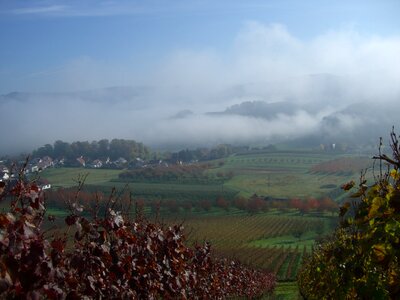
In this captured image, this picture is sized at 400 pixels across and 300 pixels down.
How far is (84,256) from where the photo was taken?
17.1ft

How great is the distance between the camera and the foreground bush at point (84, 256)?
3.15 meters

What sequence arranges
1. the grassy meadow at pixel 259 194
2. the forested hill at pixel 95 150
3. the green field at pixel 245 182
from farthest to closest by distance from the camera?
1. the forested hill at pixel 95 150
2. the green field at pixel 245 182
3. the grassy meadow at pixel 259 194

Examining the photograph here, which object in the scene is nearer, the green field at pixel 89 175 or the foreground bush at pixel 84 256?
the foreground bush at pixel 84 256

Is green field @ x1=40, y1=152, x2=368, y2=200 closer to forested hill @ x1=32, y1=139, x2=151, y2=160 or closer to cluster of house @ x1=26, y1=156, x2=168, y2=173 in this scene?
cluster of house @ x1=26, y1=156, x2=168, y2=173

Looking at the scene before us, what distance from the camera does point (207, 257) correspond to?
12.4 m

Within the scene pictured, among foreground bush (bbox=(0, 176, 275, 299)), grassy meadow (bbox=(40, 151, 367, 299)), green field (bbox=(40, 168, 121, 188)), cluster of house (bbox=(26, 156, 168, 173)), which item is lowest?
grassy meadow (bbox=(40, 151, 367, 299))

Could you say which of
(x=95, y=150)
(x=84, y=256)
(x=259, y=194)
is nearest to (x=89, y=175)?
(x=95, y=150)

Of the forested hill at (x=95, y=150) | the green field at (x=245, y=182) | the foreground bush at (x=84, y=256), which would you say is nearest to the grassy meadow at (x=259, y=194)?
the green field at (x=245, y=182)

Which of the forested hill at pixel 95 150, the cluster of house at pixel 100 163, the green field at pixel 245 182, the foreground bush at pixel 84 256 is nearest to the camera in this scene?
the foreground bush at pixel 84 256

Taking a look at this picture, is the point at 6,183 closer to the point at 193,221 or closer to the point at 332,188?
the point at 193,221

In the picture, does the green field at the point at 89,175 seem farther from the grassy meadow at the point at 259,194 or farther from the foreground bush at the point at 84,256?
the foreground bush at the point at 84,256

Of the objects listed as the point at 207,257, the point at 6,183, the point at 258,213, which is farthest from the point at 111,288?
the point at 258,213

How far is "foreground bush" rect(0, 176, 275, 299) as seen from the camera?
10.3ft

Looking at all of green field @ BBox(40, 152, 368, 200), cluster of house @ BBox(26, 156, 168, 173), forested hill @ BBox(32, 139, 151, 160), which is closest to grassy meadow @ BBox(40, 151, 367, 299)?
green field @ BBox(40, 152, 368, 200)
